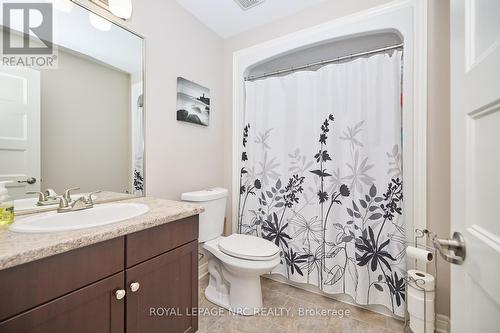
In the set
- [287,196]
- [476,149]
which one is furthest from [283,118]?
[476,149]

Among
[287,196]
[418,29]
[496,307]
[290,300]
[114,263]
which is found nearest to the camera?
[496,307]

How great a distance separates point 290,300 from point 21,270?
1.57m

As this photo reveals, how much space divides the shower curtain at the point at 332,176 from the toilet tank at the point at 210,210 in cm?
29

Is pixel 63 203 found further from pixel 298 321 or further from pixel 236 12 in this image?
pixel 236 12

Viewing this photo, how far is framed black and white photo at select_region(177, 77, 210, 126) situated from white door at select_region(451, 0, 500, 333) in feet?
5.16

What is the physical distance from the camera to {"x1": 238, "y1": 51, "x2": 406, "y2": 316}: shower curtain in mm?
1410

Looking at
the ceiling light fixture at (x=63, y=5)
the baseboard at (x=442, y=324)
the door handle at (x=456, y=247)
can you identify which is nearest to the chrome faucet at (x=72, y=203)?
the ceiling light fixture at (x=63, y=5)

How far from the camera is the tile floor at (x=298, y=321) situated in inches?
52.9

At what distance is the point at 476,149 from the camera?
54cm

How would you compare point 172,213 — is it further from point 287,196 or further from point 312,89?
point 312,89

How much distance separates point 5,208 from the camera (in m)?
0.87

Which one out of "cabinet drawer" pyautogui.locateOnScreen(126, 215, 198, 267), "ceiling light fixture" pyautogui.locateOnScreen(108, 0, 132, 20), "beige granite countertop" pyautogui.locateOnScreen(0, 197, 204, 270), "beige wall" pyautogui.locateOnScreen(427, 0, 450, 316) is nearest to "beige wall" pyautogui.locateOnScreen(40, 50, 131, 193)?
"ceiling light fixture" pyautogui.locateOnScreen(108, 0, 132, 20)

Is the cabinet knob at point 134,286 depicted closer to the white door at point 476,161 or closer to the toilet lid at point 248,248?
the toilet lid at point 248,248

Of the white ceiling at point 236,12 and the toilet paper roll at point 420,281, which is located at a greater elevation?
the white ceiling at point 236,12
